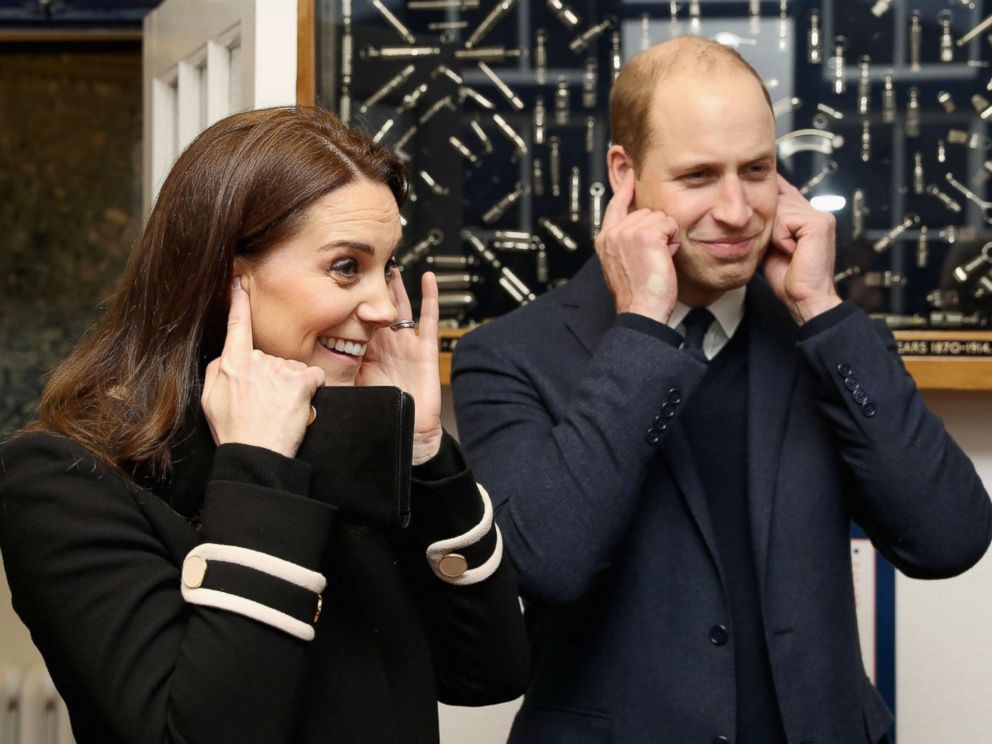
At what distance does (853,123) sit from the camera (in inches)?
87.2

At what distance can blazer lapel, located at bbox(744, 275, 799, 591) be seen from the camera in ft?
4.95

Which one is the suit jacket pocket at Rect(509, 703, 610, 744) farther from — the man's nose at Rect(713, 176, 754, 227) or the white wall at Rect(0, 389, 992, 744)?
the white wall at Rect(0, 389, 992, 744)

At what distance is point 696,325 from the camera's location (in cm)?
164

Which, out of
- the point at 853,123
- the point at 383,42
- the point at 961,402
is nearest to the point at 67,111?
the point at 383,42

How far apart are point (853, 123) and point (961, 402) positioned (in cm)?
53

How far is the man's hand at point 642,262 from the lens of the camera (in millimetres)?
1532

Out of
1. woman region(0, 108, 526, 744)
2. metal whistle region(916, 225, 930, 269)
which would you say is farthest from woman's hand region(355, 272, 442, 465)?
metal whistle region(916, 225, 930, 269)

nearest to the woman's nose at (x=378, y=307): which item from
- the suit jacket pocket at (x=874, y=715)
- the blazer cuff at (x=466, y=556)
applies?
the blazer cuff at (x=466, y=556)

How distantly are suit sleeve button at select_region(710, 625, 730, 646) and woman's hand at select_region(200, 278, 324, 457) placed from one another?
0.59 m

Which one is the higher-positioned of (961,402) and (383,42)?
(383,42)

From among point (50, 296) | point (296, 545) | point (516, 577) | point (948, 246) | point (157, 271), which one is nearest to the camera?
Answer: point (296, 545)

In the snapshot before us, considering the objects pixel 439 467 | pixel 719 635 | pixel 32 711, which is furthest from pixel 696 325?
pixel 32 711

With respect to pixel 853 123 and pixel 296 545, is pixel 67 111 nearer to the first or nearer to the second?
pixel 853 123

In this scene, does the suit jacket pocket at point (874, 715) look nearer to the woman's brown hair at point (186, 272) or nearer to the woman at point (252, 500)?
the woman at point (252, 500)
